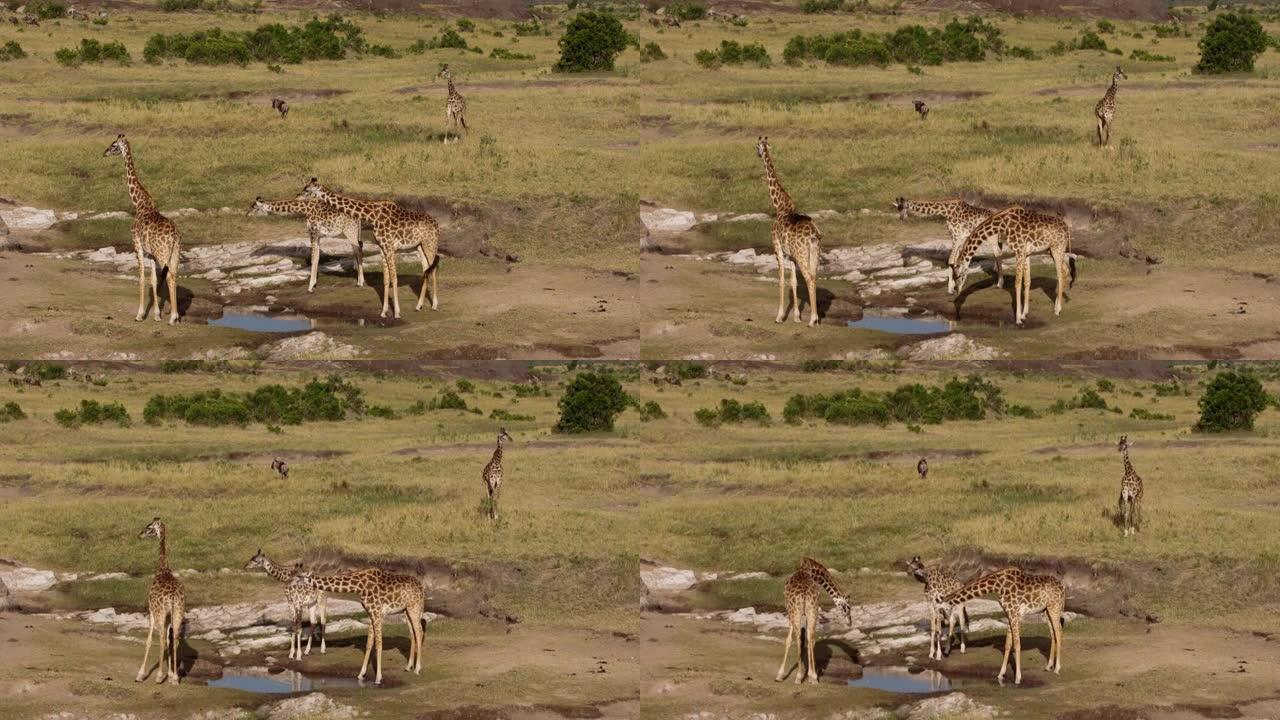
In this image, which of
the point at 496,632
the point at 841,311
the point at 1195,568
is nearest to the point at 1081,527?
the point at 1195,568

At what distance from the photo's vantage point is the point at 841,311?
4291 cm

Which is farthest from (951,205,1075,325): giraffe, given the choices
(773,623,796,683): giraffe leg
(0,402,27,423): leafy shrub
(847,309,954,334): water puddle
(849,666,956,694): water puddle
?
(0,402,27,423): leafy shrub

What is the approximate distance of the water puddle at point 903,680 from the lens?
3284 cm

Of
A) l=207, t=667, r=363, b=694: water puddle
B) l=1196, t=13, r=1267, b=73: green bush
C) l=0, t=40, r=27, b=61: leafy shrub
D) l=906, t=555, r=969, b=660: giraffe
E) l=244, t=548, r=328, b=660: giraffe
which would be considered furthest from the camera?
l=0, t=40, r=27, b=61: leafy shrub

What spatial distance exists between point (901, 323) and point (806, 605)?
11464 millimetres

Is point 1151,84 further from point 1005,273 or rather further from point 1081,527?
point 1081,527

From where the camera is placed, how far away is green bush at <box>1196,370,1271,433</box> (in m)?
50.5

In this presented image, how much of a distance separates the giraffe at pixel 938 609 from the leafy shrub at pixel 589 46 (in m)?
32.3

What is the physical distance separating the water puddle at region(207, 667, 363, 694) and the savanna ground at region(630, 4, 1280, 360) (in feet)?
34.7

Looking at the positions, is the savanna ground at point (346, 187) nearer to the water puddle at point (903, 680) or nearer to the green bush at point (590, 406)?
the green bush at point (590, 406)

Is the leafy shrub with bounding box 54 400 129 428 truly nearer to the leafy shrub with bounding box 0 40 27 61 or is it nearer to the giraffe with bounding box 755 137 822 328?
the leafy shrub with bounding box 0 40 27 61

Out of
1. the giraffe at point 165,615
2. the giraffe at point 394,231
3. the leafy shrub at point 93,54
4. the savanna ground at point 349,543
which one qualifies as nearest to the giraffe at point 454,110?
the savanna ground at point 349,543

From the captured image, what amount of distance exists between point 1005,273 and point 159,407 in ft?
73.0

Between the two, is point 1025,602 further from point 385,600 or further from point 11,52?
point 11,52
